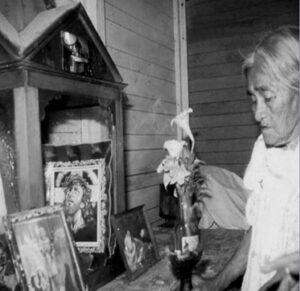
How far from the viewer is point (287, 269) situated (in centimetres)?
85

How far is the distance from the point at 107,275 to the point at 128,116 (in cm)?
135

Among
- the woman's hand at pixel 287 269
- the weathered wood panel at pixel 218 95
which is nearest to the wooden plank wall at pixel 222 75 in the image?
the weathered wood panel at pixel 218 95

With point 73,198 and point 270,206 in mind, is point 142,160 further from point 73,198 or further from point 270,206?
point 270,206

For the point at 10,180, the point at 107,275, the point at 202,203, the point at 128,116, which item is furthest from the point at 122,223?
the point at 202,203

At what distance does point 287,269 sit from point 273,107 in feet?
1.51

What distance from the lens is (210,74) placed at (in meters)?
4.45

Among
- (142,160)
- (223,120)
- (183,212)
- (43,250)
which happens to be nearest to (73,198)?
(43,250)

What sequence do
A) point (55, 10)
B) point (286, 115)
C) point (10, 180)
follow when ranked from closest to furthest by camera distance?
point (286, 115) → point (10, 180) → point (55, 10)

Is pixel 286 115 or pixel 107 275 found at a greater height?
pixel 286 115

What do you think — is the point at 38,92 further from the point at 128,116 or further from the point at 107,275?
the point at 128,116

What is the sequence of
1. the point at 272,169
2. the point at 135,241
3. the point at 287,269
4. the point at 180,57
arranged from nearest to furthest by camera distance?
1. the point at 287,269
2. the point at 272,169
3. the point at 135,241
4. the point at 180,57

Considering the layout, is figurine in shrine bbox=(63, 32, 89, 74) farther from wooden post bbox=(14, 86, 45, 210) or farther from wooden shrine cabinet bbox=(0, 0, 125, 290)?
wooden post bbox=(14, 86, 45, 210)

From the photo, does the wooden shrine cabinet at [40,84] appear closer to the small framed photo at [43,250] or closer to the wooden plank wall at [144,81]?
the small framed photo at [43,250]

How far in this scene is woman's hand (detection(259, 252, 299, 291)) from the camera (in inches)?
33.4
